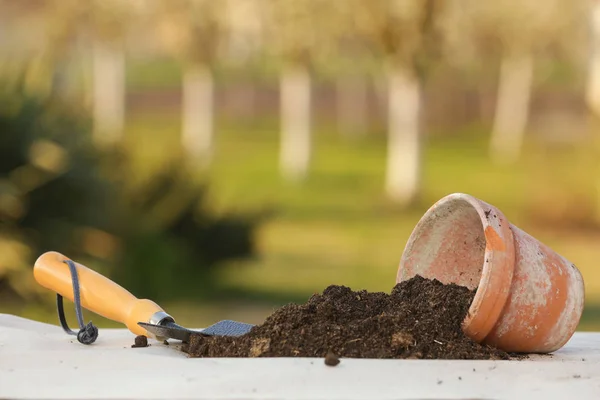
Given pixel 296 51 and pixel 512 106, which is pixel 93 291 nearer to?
pixel 296 51

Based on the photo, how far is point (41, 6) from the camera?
2223 cm

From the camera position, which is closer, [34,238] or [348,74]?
[34,238]

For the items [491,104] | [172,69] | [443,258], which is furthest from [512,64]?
[443,258]

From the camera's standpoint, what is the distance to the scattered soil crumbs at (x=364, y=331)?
2.32 metres

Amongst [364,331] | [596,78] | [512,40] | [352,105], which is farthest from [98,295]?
[352,105]

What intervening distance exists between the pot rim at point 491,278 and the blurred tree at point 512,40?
13.6 m

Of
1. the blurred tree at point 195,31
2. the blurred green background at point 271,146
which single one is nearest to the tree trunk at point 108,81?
the blurred green background at point 271,146

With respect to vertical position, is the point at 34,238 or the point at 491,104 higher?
the point at 491,104

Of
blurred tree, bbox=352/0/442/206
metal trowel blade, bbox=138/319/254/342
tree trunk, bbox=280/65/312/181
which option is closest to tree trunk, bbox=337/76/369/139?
tree trunk, bbox=280/65/312/181

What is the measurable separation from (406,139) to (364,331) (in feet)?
45.9

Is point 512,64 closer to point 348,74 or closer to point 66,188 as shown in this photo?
point 348,74

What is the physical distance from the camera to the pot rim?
2.41 metres

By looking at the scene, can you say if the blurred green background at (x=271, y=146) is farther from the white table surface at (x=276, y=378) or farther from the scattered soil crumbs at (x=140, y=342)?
the white table surface at (x=276, y=378)

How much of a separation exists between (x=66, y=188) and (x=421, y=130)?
33.7 ft
